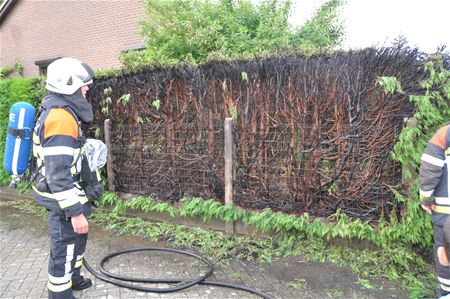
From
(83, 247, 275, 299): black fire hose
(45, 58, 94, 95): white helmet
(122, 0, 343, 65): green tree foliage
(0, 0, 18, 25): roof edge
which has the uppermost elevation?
(0, 0, 18, 25): roof edge

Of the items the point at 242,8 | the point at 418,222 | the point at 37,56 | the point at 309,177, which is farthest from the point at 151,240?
the point at 37,56

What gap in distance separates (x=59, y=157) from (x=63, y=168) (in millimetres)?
92

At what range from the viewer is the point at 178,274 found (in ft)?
13.0

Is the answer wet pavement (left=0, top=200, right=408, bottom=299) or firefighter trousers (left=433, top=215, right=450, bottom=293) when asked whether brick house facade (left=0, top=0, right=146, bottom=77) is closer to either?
wet pavement (left=0, top=200, right=408, bottom=299)

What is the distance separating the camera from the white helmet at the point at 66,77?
3061mm

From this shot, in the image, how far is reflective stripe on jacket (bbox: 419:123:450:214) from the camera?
3.02 metres

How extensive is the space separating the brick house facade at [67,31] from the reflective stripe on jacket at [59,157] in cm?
796

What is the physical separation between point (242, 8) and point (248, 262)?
5.20 metres

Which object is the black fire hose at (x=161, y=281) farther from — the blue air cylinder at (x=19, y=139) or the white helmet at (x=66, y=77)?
the white helmet at (x=66, y=77)

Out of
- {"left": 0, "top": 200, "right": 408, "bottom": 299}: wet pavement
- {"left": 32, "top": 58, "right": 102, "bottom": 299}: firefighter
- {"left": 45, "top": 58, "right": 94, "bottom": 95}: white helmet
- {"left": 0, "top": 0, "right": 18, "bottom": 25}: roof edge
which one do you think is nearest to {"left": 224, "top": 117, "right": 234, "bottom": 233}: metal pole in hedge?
{"left": 0, "top": 200, "right": 408, "bottom": 299}: wet pavement

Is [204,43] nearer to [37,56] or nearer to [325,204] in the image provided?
[325,204]

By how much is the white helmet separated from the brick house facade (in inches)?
304

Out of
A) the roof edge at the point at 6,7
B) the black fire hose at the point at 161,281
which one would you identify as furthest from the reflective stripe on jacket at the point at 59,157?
the roof edge at the point at 6,7

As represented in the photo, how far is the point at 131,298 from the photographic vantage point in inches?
136
